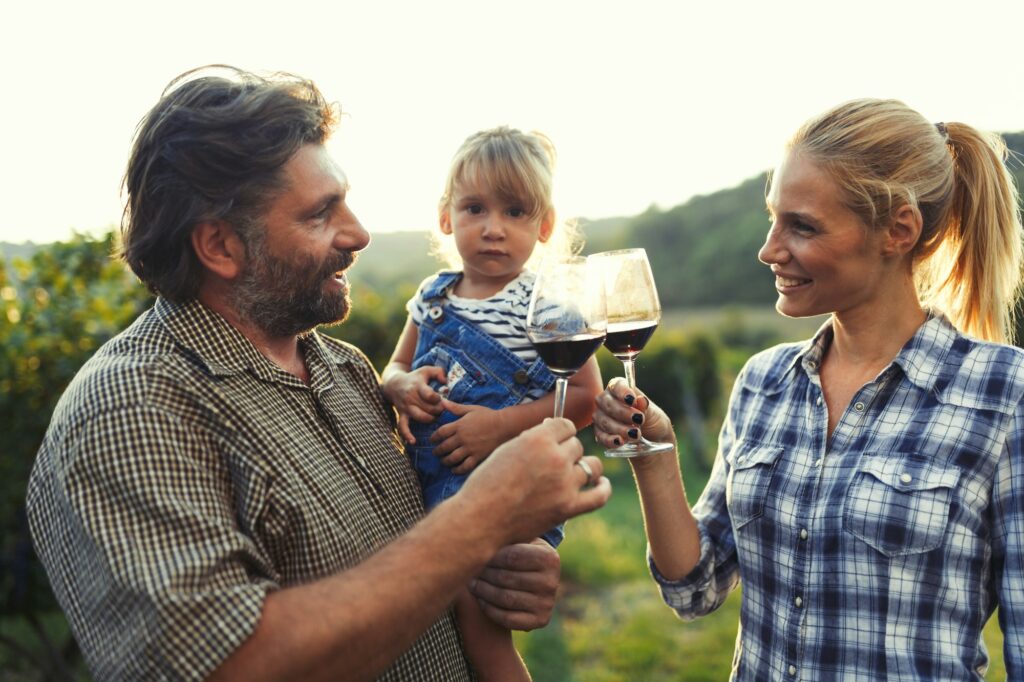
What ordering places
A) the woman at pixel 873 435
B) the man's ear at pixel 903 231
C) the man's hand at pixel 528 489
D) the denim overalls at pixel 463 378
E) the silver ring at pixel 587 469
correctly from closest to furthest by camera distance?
the man's hand at pixel 528 489
the silver ring at pixel 587 469
the woman at pixel 873 435
the man's ear at pixel 903 231
the denim overalls at pixel 463 378

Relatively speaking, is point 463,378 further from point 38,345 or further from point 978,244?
point 38,345

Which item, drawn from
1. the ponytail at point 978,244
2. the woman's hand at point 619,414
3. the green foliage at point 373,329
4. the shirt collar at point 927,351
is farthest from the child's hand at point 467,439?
the green foliage at point 373,329

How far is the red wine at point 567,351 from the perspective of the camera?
2.08 metres

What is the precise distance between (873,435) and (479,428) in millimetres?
1164

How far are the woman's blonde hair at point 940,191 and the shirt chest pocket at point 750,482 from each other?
2.21 feet

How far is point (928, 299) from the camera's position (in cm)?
255

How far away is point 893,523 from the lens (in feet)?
6.98

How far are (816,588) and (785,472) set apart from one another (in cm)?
33

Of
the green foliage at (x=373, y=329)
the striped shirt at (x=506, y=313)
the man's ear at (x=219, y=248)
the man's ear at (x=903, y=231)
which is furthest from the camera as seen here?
the green foliage at (x=373, y=329)

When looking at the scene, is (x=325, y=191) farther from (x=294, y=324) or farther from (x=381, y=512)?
(x=381, y=512)

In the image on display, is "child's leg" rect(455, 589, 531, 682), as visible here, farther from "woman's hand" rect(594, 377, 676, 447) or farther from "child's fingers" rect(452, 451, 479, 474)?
"woman's hand" rect(594, 377, 676, 447)

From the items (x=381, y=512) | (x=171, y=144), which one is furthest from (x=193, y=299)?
(x=381, y=512)

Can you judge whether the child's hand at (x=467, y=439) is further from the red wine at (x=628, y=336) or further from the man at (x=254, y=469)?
the red wine at (x=628, y=336)

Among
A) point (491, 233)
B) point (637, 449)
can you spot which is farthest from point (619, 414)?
point (491, 233)
